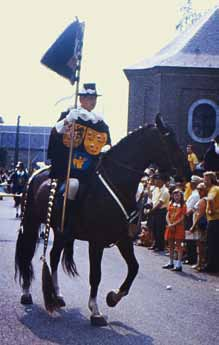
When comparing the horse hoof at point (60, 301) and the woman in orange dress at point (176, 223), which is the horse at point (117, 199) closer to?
the horse hoof at point (60, 301)

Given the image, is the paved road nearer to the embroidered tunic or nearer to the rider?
the rider

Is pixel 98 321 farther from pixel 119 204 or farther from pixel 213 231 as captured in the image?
pixel 213 231

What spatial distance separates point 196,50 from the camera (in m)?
45.2

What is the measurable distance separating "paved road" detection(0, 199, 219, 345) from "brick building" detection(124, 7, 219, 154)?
3150 cm

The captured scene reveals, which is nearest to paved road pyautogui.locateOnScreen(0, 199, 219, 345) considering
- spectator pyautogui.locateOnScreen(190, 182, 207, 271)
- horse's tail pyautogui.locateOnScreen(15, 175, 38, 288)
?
horse's tail pyautogui.locateOnScreen(15, 175, 38, 288)

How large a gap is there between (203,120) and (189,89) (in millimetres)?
2170

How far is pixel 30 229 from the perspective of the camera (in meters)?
9.47

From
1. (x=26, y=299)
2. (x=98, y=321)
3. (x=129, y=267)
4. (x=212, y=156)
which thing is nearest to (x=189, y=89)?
(x=212, y=156)

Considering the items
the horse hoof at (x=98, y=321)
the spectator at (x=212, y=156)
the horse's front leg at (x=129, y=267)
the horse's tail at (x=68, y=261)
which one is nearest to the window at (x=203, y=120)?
the spectator at (x=212, y=156)

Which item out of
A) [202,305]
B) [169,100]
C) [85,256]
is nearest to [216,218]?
[85,256]

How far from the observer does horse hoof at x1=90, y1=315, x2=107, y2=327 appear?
7.74m

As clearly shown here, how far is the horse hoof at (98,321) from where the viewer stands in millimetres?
7742

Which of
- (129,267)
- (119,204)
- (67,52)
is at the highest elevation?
(67,52)

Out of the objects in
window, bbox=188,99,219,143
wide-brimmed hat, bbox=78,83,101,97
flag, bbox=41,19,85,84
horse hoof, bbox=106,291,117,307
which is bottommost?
horse hoof, bbox=106,291,117,307
